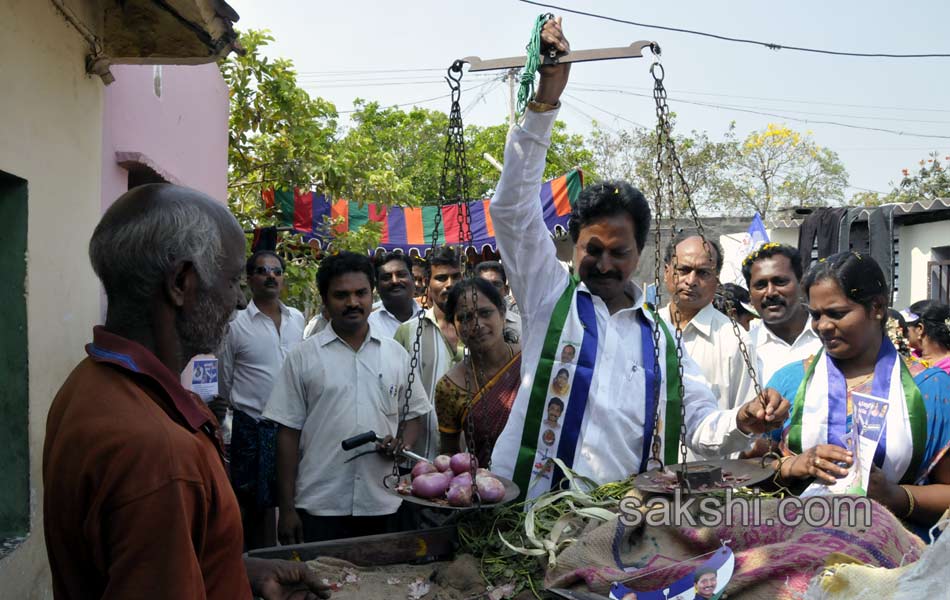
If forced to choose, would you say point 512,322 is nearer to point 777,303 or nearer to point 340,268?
point 340,268

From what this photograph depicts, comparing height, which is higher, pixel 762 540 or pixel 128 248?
pixel 128 248

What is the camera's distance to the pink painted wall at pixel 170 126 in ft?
15.4

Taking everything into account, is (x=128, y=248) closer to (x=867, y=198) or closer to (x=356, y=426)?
(x=356, y=426)

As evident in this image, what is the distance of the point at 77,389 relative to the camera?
1.39 meters

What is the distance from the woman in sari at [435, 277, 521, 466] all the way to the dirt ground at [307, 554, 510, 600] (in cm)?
126

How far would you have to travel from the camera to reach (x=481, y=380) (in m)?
3.91

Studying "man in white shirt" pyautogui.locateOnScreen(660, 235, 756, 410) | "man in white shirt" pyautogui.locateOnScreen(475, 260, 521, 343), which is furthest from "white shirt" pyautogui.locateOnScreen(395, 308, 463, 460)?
"man in white shirt" pyautogui.locateOnScreen(660, 235, 756, 410)

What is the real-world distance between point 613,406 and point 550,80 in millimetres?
1075

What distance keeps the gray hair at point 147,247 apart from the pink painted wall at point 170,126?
10.6 ft

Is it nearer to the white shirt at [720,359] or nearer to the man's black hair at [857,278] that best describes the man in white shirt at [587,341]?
the man's black hair at [857,278]

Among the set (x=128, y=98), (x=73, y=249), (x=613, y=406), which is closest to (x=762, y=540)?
(x=613, y=406)

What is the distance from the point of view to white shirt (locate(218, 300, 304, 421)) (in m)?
5.01

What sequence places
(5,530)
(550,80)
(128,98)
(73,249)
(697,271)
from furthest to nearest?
(128,98)
(697,271)
(73,249)
(5,530)
(550,80)

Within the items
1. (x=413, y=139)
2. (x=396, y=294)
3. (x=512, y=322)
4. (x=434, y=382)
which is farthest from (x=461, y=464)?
(x=413, y=139)
